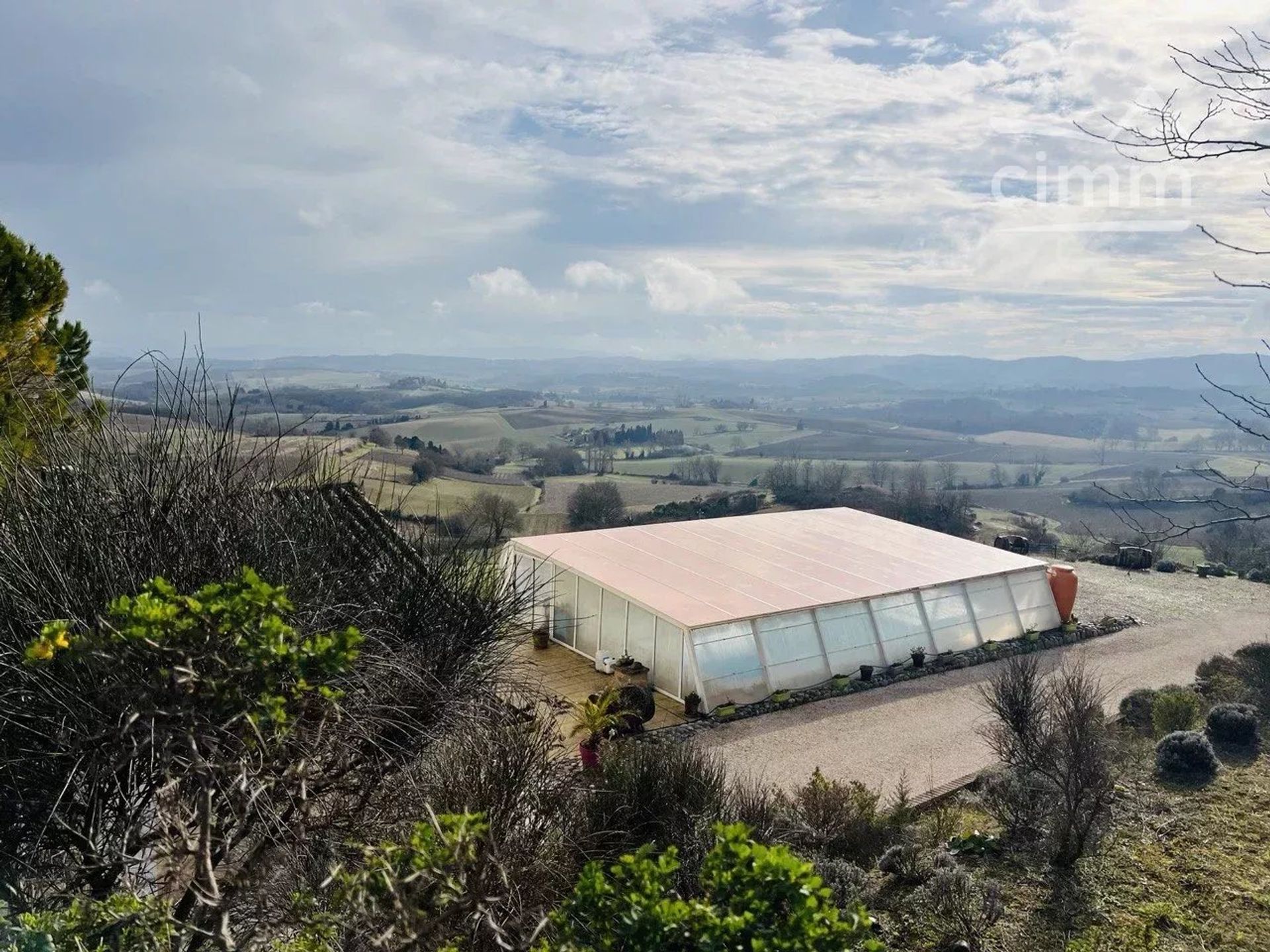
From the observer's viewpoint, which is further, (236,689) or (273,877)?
(273,877)

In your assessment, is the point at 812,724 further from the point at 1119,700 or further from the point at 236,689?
the point at 236,689

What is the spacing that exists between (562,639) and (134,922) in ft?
46.3

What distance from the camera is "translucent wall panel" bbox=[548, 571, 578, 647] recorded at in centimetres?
1750

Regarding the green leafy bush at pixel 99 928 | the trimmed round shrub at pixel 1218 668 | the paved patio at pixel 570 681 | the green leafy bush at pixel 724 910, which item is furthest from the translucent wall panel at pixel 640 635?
the green leafy bush at pixel 724 910

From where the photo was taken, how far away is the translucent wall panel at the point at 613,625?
1622 centimetres

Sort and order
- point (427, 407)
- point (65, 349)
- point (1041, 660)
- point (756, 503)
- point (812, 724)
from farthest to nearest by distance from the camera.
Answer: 1. point (427, 407)
2. point (756, 503)
3. point (1041, 660)
4. point (812, 724)
5. point (65, 349)

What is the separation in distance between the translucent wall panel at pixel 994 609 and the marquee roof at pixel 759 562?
23cm

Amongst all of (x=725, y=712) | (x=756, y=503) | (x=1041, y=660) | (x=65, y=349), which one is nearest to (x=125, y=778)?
(x=65, y=349)

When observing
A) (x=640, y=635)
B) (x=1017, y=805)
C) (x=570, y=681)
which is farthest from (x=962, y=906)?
(x=570, y=681)

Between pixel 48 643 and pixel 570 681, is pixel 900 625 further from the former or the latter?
pixel 48 643

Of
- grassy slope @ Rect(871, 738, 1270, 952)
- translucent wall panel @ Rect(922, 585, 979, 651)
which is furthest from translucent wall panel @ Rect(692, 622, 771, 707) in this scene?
translucent wall panel @ Rect(922, 585, 979, 651)

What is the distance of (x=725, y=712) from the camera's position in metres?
14.2

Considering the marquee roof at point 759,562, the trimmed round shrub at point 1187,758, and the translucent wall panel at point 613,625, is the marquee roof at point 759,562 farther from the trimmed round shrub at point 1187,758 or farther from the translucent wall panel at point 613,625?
the trimmed round shrub at point 1187,758

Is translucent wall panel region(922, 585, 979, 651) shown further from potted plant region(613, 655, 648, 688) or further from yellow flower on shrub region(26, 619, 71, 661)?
yellow flower on shrub region(26, 619, 71, 661)
